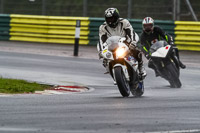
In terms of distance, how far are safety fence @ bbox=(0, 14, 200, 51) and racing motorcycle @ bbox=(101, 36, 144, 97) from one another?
453 inches

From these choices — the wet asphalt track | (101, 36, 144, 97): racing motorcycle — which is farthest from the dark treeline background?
(101, 36, 144, 97): racing motorcycle

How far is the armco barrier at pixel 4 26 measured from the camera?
2630cm

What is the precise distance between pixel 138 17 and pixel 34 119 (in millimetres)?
16836

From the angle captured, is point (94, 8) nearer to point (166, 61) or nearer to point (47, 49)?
point (47, 49)

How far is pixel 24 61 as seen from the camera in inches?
758

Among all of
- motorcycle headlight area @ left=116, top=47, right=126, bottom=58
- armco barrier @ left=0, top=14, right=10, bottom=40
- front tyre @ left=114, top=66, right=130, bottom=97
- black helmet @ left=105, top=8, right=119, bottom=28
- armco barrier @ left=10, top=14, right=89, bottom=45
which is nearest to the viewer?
front tyre @ left=114, top=66, right=130, bottom=97

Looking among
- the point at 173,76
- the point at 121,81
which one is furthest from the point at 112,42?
the point at 173,76

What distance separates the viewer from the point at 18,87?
11875 mm

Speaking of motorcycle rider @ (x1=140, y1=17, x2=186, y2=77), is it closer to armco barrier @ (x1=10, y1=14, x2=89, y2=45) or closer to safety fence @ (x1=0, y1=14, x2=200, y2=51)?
safety fence @ (x1=0, y1=14, x2=200, y2=51)

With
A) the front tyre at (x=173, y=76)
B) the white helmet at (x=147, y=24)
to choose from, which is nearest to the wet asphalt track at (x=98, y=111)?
the front tyre at (x=173, y=76)

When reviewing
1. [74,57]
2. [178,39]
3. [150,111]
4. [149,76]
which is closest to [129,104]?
[150,111]

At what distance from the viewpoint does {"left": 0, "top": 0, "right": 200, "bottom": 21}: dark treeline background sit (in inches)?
923

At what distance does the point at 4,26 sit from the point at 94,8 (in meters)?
3.90

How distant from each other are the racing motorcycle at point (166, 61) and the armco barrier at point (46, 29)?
10.2m
